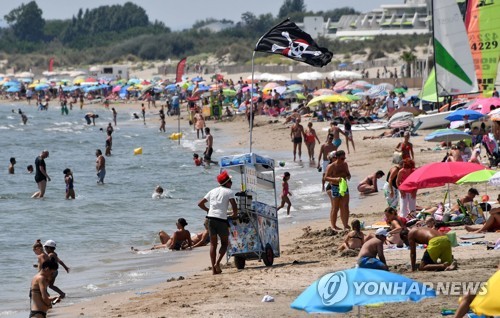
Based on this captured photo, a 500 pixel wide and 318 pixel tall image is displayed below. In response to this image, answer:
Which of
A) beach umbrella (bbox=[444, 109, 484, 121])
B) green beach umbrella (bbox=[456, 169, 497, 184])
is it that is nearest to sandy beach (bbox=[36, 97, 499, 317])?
green beach umbrella (bbox=[456, 169, 497, 184])

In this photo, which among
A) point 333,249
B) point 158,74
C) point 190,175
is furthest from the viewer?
point 158,74

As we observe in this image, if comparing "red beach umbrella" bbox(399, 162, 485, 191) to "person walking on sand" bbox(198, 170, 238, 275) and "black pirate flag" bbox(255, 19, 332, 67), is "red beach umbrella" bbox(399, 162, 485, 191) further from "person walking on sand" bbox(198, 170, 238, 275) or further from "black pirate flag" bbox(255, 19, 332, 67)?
"person walking on sand" bbox(198, 170, 238, 275)

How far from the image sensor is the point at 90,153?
4375 centimetres

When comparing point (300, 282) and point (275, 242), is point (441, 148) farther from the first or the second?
point (300, 282)

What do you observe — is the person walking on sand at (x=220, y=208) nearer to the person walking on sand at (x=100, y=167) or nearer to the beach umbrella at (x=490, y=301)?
the beach umbrella at (x=490, y=301)

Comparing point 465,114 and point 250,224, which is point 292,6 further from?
point 250,224

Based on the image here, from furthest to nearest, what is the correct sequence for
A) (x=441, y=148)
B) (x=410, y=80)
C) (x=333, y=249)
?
(x=410, y=80) → (x=441, y=148) → (x=333, y=249)

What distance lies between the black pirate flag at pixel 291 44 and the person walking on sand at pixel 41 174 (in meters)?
11.8

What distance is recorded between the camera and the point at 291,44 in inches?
623

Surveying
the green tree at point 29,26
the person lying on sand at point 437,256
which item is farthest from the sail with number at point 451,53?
the green tree at point 29,26

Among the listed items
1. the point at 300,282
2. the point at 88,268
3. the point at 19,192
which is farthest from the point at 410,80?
the point at 300,282

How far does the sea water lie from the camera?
1627 centimetres

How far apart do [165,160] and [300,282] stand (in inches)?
984

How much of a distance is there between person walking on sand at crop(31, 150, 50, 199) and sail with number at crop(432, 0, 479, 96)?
10.7 meters
